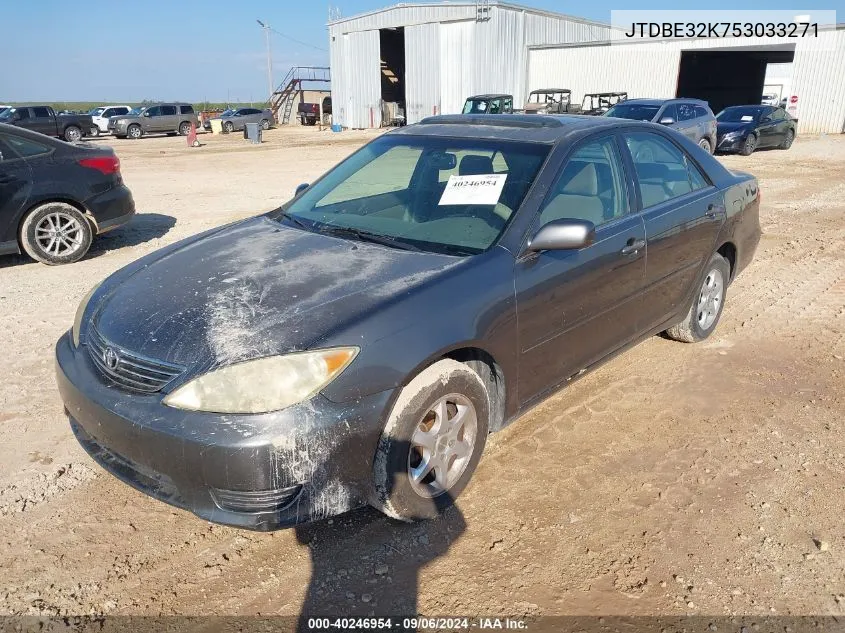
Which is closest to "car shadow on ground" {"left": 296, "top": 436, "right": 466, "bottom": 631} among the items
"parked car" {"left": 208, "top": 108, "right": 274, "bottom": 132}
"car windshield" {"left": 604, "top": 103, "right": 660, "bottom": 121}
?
"car windshield" {"left": 604, "top": 103, "right": 660, "bottom": 121}

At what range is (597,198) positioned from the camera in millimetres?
3590

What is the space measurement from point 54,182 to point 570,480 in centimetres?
642

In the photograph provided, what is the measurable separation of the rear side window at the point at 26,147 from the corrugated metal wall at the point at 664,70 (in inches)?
1070

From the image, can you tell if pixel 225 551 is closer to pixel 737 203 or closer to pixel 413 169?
pixel 413 169

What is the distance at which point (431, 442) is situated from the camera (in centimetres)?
275

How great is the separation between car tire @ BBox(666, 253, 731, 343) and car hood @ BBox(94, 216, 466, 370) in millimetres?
2465

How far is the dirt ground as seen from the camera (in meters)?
2.46

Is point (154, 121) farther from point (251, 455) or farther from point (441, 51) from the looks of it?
point (251, 455)

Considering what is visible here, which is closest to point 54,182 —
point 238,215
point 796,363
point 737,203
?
point 238,215

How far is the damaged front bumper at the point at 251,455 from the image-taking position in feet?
7.49

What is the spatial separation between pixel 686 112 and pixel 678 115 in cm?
49

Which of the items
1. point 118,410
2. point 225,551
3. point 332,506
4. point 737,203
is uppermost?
point 737,203

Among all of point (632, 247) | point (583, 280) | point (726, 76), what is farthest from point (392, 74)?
point (583, 280)

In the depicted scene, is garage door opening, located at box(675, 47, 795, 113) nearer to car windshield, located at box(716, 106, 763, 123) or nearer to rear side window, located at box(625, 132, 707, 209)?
car windshield, located at box(716, 106, 763, 123)
